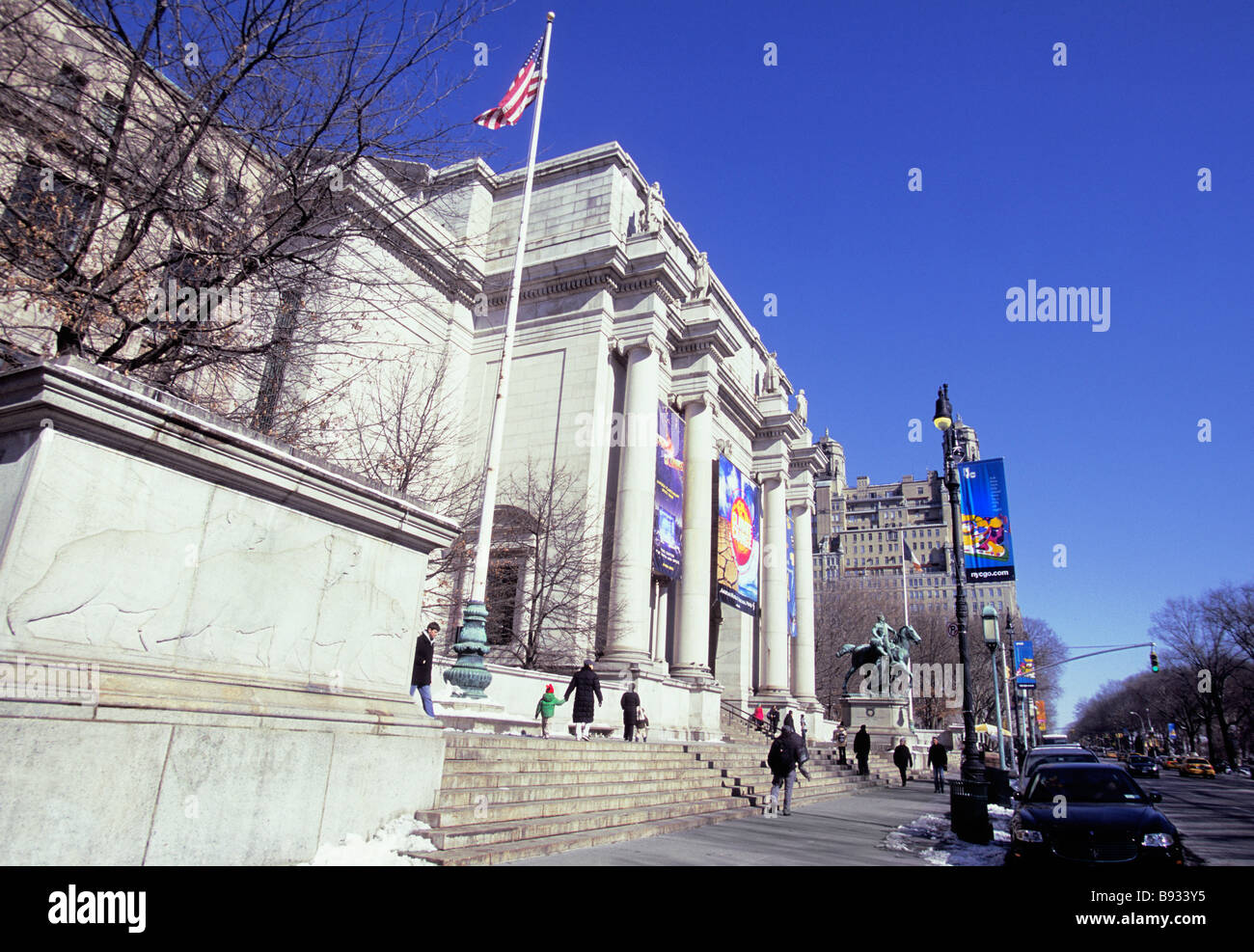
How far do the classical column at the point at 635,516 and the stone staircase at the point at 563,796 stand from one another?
6956 mm

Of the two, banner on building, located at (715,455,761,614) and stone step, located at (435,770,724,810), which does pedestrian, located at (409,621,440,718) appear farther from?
banner on building, located at (715,455,761,614)

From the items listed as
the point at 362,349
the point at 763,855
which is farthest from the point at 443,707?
the point at 362,349

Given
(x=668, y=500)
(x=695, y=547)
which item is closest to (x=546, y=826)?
(x=668, y=500)

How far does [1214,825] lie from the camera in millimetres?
17828

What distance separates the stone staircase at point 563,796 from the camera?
23.9 ft

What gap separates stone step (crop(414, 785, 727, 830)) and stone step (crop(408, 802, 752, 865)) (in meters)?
0.31

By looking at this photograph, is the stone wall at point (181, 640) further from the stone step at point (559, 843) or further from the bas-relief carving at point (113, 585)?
the stone step at point (559, 843)

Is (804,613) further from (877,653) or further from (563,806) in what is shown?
(563,806)

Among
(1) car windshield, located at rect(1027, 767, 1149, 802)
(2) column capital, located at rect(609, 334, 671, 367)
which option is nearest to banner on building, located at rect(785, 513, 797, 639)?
(2) column capital, located at rect(609, 334, 671, 367)

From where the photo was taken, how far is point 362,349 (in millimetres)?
25844

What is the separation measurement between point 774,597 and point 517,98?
27.6m

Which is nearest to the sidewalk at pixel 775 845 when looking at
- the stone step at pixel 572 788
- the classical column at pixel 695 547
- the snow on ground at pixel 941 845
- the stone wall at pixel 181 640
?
the snow on ground at pixel 941 845

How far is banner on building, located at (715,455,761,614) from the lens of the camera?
32.3 m
